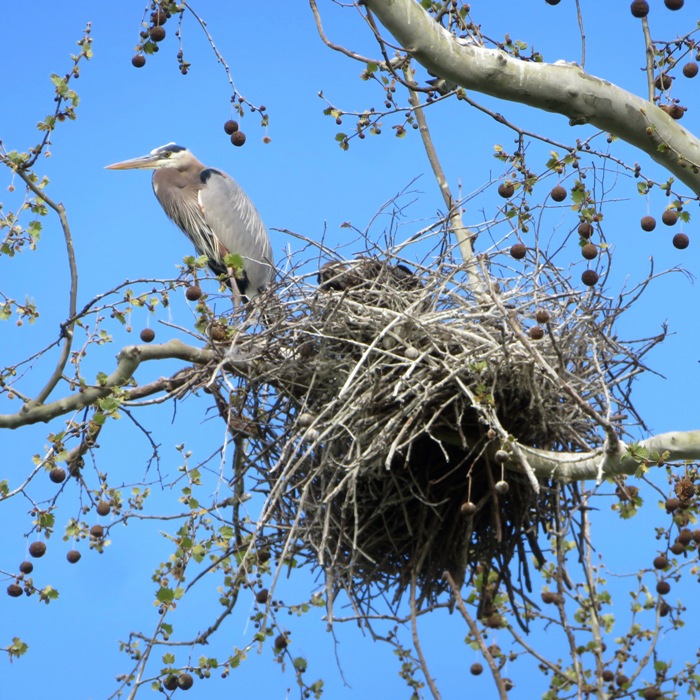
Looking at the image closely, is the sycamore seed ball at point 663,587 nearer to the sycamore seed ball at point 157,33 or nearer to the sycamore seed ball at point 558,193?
the sycamore seed ball at point 558,193

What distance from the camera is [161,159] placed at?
827cm

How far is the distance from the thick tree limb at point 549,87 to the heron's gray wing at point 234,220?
13.0 feet

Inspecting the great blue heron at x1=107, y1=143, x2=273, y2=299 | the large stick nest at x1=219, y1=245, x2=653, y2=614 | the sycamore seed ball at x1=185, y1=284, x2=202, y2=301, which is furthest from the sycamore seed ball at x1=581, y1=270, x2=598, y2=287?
the great blue heron at x1=107, y1=143, x2=273, y2=299

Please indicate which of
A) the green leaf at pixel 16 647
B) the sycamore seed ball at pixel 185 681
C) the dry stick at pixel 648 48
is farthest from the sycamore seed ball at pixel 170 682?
the dry stick at pixel 648 48

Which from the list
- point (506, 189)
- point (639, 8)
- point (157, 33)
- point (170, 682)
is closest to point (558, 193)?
point (506, 189)

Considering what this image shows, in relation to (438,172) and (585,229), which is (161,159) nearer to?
(438,172)

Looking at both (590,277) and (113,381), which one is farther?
(113,381)

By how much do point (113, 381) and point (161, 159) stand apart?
4832mm

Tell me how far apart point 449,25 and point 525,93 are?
82 centimetres

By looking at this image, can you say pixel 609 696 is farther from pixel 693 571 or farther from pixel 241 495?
pixel 241 495

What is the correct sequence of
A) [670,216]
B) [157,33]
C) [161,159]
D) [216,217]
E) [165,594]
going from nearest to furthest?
1. [670,216]
2. [165,594]
3. [157,33]
4. [216,217]
5. [161,159]

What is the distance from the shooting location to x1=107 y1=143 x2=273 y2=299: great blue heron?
24.2 ft

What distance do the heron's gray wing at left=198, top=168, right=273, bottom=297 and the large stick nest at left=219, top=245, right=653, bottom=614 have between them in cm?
327

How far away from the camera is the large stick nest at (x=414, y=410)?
3525mm
